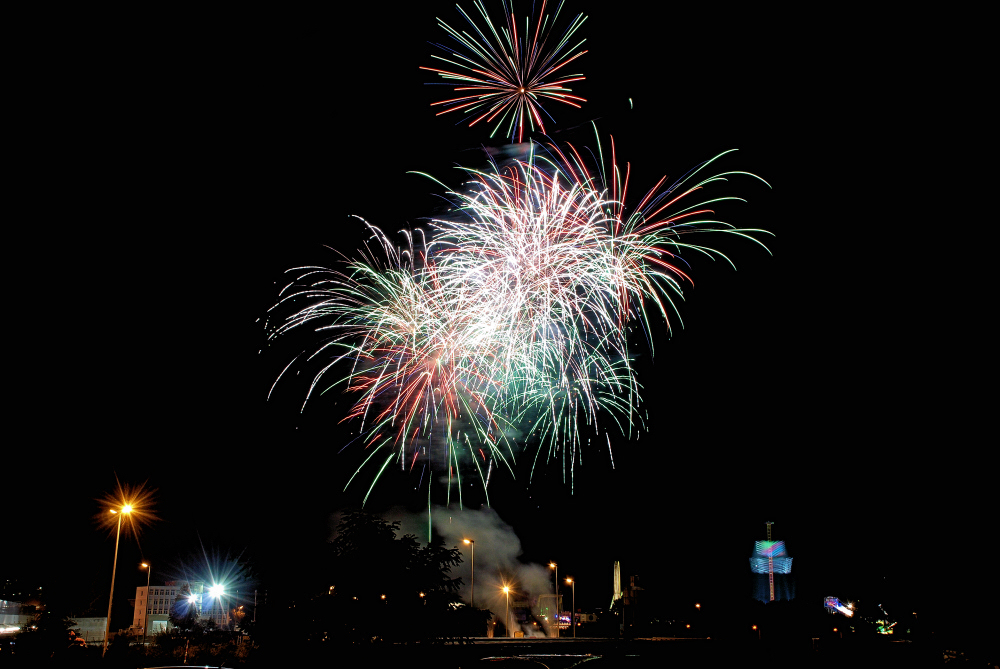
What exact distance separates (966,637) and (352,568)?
1508 centimetres

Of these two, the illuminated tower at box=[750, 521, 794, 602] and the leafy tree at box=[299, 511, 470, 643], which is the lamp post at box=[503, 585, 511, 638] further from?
the illuminated tower at box=[750, 521, 794, 602]

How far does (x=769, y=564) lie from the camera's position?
13062cm

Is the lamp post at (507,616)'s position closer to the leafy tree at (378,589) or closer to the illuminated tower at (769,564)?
the leafy tree at (378,589)

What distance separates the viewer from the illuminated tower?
12925 cm

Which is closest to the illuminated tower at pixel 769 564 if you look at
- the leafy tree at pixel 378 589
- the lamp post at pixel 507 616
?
the lamp post at pixel 507 616

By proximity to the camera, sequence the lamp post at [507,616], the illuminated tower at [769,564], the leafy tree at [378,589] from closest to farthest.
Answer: the leafy tree at [378,589], the lamp post at [507,616], the illuminated tower at [769,564]

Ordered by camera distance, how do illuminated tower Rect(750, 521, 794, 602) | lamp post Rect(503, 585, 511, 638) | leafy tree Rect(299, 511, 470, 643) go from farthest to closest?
illuminated tower Rect(750, 521, 794, 602), lamp post Rect(503, 585, 511, 638), leafy tree Rect(299, 511, 470, 643)

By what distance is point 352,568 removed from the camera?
15.9m

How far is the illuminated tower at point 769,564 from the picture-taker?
12925 centimetres

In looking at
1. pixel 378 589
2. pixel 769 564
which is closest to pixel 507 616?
pixel 378 589

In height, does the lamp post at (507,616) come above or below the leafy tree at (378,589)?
below

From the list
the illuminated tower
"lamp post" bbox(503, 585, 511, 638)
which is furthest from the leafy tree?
the illuminated tower

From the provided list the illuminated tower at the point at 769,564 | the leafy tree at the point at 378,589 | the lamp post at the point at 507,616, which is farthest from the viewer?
the illuminated tower at the point at 769,564

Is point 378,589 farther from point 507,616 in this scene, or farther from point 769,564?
point 769,564
